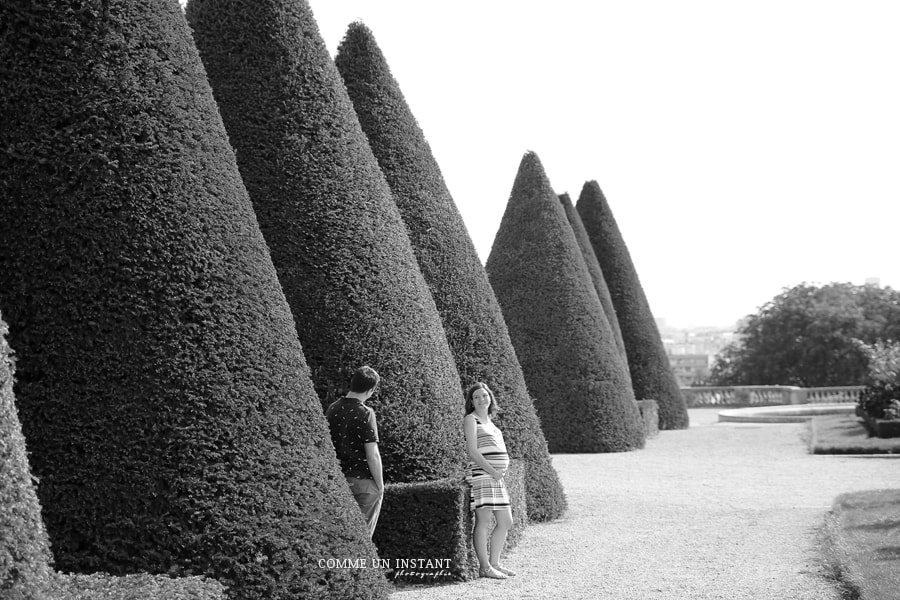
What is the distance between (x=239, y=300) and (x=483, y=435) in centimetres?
302

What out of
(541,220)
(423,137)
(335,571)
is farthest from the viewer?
(541,220)

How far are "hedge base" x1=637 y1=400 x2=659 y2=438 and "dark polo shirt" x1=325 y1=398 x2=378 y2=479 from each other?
16893 mm

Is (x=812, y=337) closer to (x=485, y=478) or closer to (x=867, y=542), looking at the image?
(x=867, y=542)

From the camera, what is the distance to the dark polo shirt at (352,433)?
7.63 meters

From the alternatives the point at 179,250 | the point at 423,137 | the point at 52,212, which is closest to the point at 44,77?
the point at 52,212

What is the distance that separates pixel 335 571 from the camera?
6.57 meters

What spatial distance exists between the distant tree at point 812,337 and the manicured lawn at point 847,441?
25.1m

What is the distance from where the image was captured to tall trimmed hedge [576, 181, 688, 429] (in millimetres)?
27719

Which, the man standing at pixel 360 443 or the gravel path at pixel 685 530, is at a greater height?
the man standing at pixel 360 443

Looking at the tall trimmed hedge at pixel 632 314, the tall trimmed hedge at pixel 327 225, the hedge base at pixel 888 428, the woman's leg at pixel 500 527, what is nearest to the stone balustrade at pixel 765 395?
the tall trimmed hedge at pixel 632 314

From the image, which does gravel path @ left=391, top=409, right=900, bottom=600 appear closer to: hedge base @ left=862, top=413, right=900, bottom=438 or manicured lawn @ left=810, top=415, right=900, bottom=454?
manicured lawn @ left=810, top=415, right=900, bottom=454

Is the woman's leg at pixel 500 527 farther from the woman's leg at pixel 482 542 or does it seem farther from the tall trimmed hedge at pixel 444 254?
the tall trimmed hedge at pixel 444 254

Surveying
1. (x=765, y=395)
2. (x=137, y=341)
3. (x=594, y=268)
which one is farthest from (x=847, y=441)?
(x=765, y=395)

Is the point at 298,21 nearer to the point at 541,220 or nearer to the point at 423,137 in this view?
the point at 423,137
